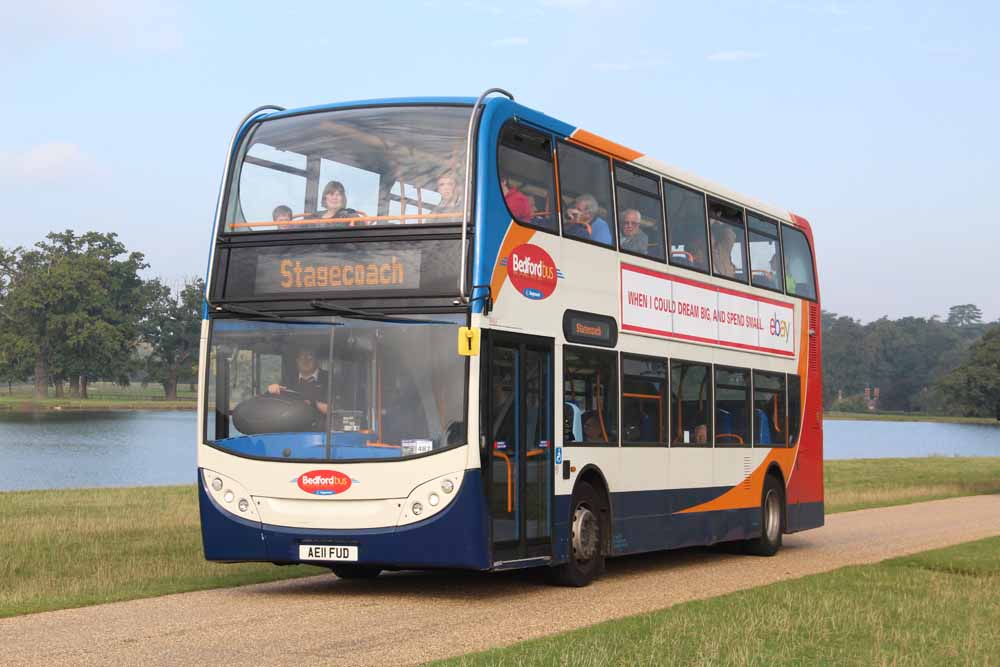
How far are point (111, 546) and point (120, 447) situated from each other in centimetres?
4116

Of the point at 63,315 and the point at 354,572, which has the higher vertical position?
the point at 63,315

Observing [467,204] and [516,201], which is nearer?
[467,204]

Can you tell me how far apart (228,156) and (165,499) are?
56.4 feet

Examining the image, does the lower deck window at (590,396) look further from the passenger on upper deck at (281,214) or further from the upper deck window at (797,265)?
the upper deck window at (797,265)

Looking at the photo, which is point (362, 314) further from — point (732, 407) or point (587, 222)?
point (732, 407)

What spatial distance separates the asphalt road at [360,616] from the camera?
980 cm

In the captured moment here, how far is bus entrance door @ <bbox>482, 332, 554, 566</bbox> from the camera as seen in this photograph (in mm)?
12755

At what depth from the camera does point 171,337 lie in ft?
450

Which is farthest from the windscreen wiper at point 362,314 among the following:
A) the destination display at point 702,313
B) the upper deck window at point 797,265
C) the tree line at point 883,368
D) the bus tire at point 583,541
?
the tree line at point 883,368

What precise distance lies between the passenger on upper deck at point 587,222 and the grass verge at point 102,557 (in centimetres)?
471

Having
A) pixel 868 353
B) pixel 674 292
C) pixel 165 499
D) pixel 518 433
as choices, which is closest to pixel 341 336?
pixel 518 433

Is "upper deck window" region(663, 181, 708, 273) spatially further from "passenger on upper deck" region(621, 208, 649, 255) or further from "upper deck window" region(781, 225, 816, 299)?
"upper deck window" region(781, 225, 816, 299)

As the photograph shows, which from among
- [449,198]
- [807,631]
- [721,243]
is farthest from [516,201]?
[721,243]

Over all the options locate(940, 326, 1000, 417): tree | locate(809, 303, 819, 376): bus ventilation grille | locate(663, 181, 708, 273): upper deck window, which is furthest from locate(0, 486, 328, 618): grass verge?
locate(940, 326, 1000, 417): tree
